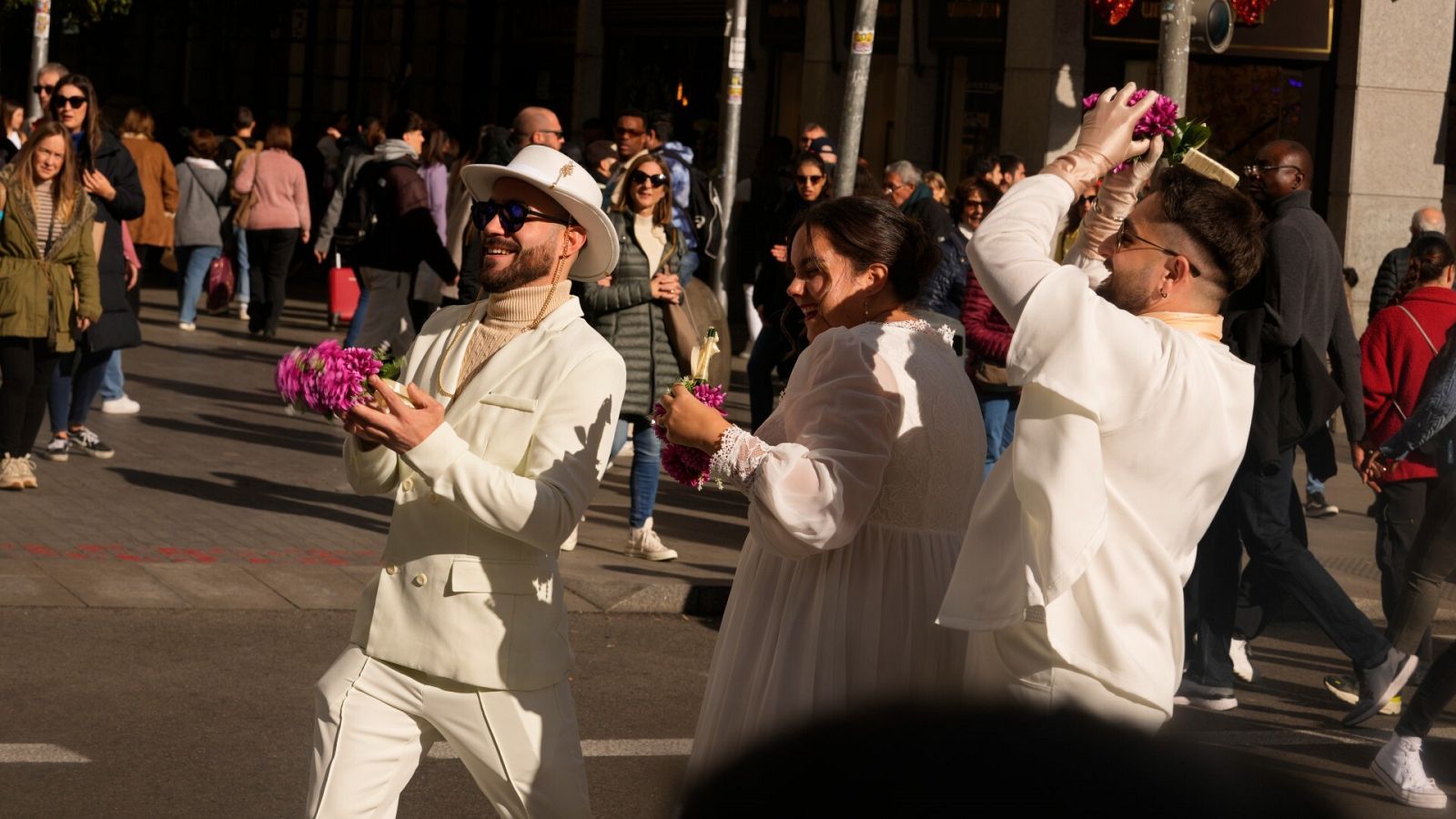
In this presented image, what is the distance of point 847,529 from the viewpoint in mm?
3527

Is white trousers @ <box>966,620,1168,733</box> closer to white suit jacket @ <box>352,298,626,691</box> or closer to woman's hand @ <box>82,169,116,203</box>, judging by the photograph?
white suit jacket @ <box>352,298,626,691</box>

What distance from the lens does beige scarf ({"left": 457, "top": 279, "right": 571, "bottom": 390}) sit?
4066 mm

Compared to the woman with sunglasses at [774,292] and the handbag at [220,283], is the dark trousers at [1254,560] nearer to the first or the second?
the woman with sunglasses at [774,292]

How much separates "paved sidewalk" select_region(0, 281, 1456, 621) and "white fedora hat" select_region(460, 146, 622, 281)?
4344mm

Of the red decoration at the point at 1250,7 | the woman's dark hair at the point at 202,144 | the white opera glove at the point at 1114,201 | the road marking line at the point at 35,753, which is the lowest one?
the road marking line at the point at 35,753

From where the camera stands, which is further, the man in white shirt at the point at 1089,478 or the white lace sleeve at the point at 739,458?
the white lace sleeve at the point at 739,458

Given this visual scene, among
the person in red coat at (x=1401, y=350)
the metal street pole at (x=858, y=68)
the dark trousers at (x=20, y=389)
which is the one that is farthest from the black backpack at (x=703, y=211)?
the person in red coat at (x=1401, y=350)

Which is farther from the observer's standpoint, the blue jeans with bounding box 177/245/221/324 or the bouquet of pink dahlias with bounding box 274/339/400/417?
the blue jeans with bounding box 177/245/221/324

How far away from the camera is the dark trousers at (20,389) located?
32.9 feet

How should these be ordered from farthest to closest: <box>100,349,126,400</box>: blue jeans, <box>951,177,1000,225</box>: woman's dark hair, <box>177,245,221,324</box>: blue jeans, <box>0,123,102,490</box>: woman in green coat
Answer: <box>177,245,221,324</box>: blue jeans, <box>100,349,126,400</box>: blue jeans, <box>951,177,1000,225</box>: woman's dark hair, <box>0,123,102,490</box>: woman in green coat

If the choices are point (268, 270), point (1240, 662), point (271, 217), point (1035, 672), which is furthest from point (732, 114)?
point (1035, 672)

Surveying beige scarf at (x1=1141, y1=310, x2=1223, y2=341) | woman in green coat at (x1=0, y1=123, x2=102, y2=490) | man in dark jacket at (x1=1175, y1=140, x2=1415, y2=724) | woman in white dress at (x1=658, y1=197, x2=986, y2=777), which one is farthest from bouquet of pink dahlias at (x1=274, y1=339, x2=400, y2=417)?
woman in green coat at (x1=0, y1=123, x2=102, y2=490)

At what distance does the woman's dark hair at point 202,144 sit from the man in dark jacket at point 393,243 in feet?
20.2

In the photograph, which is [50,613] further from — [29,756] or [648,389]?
[648,389]
